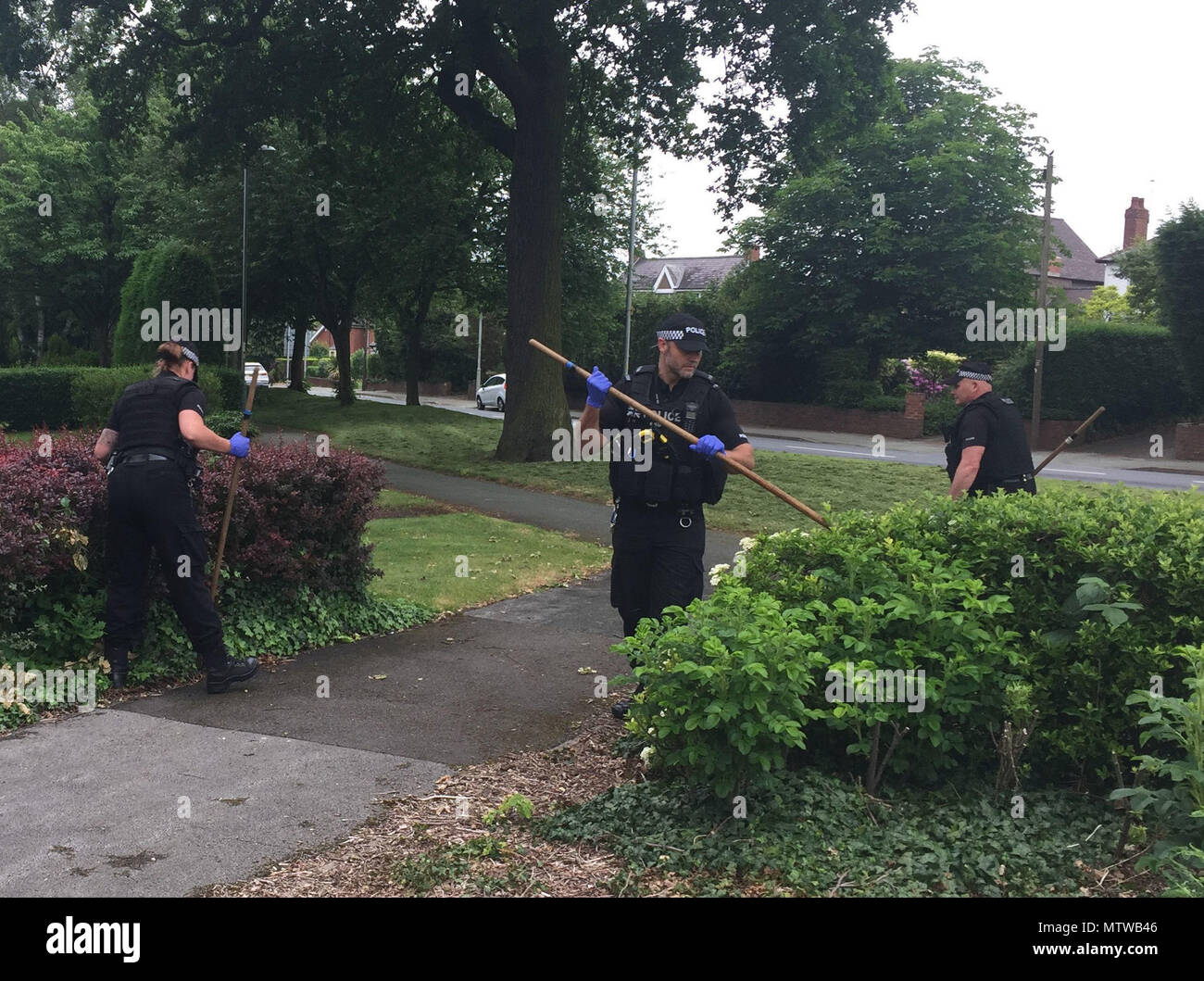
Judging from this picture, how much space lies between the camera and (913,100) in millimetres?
38656

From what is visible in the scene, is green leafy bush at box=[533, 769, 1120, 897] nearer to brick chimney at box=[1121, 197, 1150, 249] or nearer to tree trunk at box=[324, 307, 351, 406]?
tree trunk at box=[324, 307, 351, 406]

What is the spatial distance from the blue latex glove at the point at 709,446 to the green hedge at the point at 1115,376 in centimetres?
2928

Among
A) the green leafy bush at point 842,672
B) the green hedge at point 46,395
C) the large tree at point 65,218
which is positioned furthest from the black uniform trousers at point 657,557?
the large tree at point 65,218

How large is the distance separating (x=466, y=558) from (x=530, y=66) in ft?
39.0

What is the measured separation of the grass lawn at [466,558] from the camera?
9.20 m

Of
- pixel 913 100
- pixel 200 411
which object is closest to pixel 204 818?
pixel 200 411

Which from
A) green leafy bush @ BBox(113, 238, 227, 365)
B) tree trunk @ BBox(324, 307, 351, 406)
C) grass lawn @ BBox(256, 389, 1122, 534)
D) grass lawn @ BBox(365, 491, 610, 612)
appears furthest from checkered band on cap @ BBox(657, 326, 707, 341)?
tree trunk @ BBox(324, 307, 351, 406)

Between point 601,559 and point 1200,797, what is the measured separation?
8038mm

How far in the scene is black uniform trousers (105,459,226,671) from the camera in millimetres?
6094

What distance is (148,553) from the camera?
6.25 m

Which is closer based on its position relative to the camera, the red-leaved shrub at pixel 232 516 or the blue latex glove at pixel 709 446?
the blue latex glove at pixel 709 446

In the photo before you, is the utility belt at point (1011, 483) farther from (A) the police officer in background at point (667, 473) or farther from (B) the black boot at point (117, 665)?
(B) the black boot at point (117, 665)
